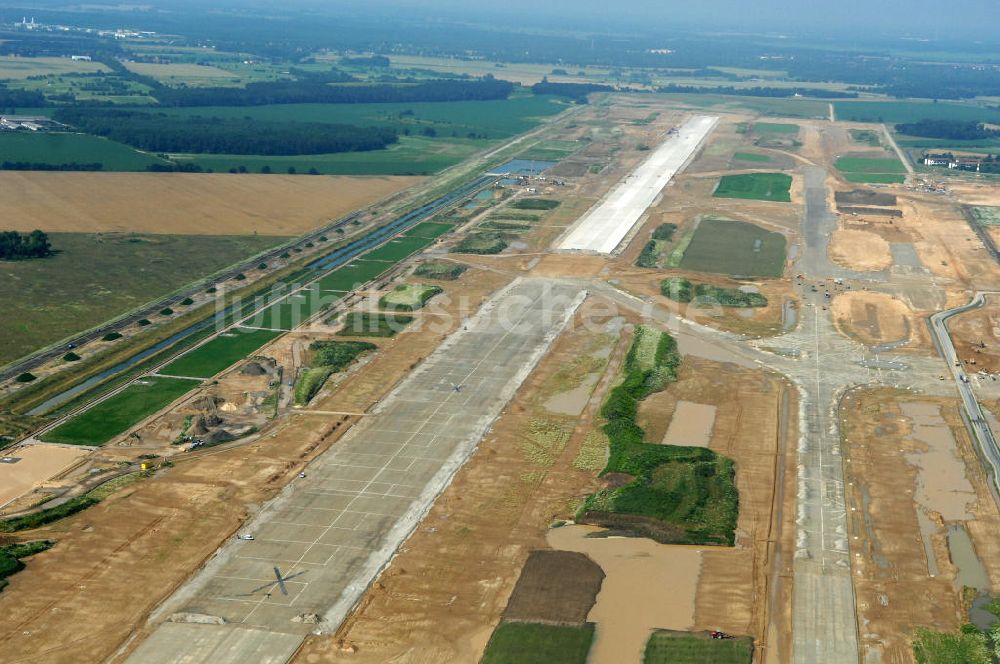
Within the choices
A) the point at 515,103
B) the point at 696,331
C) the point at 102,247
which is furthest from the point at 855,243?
the point at 515,103

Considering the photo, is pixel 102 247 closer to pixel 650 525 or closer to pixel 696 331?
pixel 696 331

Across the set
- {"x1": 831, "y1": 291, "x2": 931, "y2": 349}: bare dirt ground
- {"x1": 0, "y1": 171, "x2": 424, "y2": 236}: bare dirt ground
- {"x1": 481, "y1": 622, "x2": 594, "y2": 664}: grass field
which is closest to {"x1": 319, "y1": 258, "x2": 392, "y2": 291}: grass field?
{"x1": 0, "y1": 171, "x2": 424, "y2": 236}: bare dirt ground

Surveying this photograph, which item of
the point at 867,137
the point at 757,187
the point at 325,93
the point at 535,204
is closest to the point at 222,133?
the point at 535,204

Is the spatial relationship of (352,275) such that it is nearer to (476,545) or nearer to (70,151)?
(476,545)

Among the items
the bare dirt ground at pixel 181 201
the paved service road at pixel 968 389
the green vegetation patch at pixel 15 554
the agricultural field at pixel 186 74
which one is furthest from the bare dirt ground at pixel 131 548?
the agricultural field at pixel 186 74

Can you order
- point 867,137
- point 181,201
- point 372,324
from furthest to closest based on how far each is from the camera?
point 867,137 < point 181,201 < point 372,324

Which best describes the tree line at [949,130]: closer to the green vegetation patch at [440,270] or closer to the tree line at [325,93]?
the tree line at [325,93]
